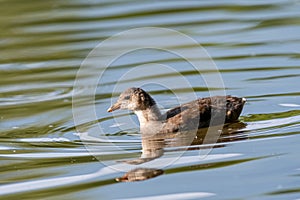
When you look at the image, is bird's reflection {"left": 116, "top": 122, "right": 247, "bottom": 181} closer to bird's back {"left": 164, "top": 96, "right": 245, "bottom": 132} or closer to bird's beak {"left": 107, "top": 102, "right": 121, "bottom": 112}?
bird's back {"left": 164, "top": 96, "right": 245, "bottom": 132}

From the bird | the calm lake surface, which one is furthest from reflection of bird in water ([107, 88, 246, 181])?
the calm lake surface

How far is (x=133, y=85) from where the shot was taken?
12781mm

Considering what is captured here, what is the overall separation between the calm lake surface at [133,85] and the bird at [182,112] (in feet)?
0.70

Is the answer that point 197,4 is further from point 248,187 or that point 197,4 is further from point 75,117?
point 248,187

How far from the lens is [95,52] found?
15.1 meters

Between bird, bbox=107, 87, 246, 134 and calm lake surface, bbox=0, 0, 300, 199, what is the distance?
213 mm

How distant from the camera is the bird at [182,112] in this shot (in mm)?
10617

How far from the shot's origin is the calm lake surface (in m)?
8.59

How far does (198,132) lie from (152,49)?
4.44 metres

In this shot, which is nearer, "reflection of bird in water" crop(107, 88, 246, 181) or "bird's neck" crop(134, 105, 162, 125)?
"reflection of bird in water" crop(107, 88, 246, 181)

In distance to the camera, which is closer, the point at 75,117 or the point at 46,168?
the point at 46,168

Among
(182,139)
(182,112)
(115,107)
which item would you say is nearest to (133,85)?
(115,107)

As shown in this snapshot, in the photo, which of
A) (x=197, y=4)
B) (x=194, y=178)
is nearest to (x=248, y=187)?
(x=194, y=178)

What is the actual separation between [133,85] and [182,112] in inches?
87.2
